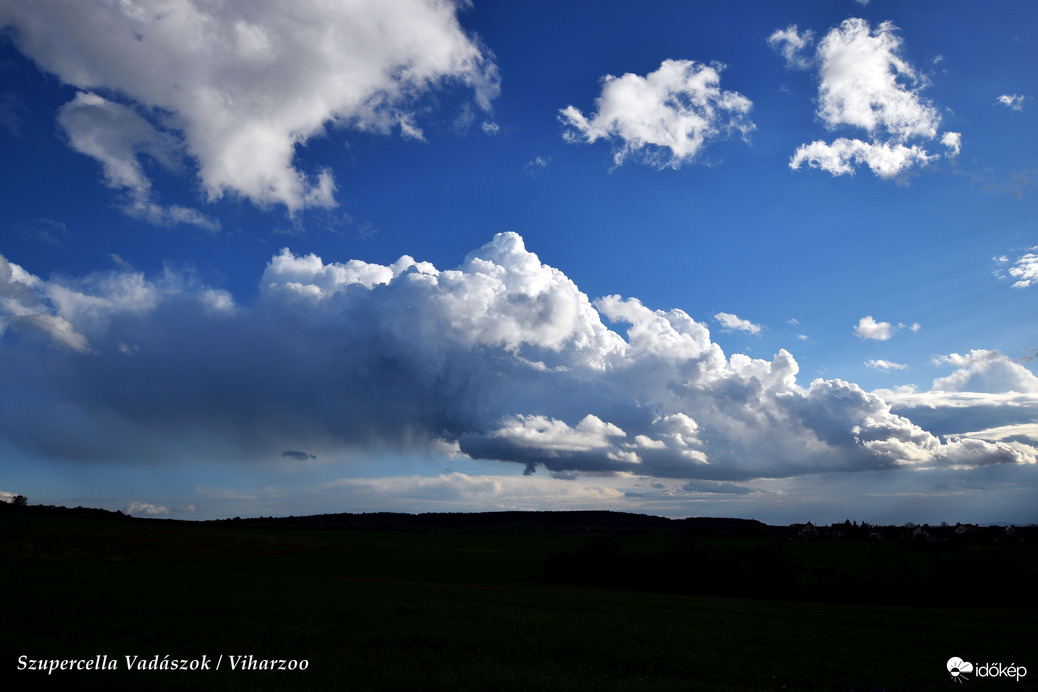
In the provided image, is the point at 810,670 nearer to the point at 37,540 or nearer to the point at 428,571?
the point at 428,571

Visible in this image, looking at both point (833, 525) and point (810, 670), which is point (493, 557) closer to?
point (810, 670)

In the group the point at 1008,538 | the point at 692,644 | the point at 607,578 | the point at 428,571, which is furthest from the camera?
the point at 1008,538

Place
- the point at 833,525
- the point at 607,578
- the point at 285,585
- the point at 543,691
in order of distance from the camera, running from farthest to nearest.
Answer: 1. the point at 833,525
2. the point at 607,578
3. the point at 285,585
4. the point at 543,691

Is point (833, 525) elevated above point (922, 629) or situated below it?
below

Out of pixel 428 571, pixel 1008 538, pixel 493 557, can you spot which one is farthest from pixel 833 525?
pixel 428 571

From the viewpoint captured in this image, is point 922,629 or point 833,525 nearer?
point 922,629

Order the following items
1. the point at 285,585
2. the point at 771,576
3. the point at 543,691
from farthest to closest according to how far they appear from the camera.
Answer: the point at 771,576
the point at 285,585
the point at 543,691

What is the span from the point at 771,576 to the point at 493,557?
1886 inches

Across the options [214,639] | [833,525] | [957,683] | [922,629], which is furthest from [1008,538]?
[214,639]

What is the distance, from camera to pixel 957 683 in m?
19.8

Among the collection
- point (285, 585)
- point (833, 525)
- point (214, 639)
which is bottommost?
point (833, 525)

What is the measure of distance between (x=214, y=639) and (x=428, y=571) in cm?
4961

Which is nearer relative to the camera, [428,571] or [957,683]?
[957,683]

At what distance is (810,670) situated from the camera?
20547mm
